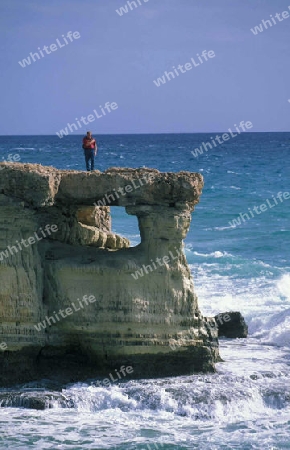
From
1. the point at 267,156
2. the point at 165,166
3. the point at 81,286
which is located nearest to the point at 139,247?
the point at 81,286

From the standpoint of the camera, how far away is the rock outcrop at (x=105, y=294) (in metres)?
14.9

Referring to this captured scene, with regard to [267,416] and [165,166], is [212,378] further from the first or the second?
[165,166]

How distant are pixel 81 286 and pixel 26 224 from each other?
1.41m

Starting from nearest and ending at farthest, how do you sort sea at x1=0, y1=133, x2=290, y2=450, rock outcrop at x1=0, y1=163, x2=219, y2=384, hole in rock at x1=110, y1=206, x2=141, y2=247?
sea at x1=0, y1=133, x2=290, y2=450 < rock outcrop at x1=0, y1=163, x2=219, y2=384 < hole in rock at x1=110, y1=206, x2=141, y2=247

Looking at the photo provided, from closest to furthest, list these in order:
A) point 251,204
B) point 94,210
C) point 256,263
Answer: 1. point 94,210
2. point 256,263
3. point 251,204

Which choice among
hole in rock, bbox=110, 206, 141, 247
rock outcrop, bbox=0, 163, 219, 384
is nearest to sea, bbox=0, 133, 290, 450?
rock outcrop, bbox=0, 163, 219, 384

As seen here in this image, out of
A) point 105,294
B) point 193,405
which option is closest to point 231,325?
point 105,294

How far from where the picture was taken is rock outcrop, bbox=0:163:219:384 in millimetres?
14883

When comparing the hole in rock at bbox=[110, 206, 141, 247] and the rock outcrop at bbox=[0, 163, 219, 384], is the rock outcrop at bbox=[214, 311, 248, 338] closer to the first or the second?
the rock outcrop at bbox=[0, 163, 219, 384]

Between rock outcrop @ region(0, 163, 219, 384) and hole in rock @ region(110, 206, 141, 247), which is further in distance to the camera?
hole in rock @ region(110, 206, 141, 247)

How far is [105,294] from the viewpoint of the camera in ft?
49.5

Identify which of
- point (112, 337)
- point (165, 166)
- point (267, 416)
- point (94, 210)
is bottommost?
point (267, 416)

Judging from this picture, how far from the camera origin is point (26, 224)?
587 inches

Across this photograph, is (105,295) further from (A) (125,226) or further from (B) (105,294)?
(A) (125,226)
